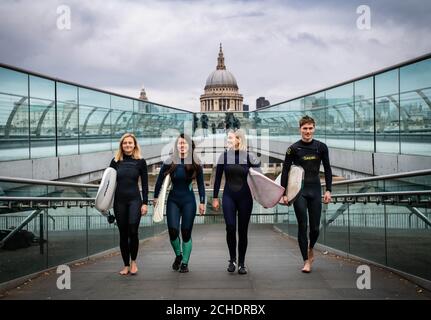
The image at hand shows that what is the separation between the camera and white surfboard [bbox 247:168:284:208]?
629 centimetres

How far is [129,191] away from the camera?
6.20m

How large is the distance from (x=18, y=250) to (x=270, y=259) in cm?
329

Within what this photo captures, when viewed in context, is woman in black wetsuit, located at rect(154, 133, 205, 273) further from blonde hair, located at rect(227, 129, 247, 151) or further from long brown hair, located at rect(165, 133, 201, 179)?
blonde hair, located at rect(227, 129, 247, 151)

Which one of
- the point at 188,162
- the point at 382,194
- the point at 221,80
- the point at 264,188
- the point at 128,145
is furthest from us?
the point at 221,80

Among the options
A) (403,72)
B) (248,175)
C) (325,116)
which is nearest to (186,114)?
(325,116)

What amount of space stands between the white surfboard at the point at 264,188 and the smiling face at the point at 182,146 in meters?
0.74

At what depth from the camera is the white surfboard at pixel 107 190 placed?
6234mm

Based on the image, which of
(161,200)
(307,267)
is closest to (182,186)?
(161,200)

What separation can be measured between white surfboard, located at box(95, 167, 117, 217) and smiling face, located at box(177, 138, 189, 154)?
74cm

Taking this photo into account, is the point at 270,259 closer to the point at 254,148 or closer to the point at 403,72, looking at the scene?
the point at 403,72

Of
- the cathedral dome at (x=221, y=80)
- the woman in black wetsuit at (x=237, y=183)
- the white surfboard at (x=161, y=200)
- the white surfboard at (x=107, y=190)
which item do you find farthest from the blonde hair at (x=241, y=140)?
the cathedral dome at (x=221, y=80)

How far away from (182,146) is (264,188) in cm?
98

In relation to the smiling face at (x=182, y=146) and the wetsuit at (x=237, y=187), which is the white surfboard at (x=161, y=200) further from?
the wetsuit at (x=237, y=187)

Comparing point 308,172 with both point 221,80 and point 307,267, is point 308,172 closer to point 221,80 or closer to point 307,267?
point 307,267
